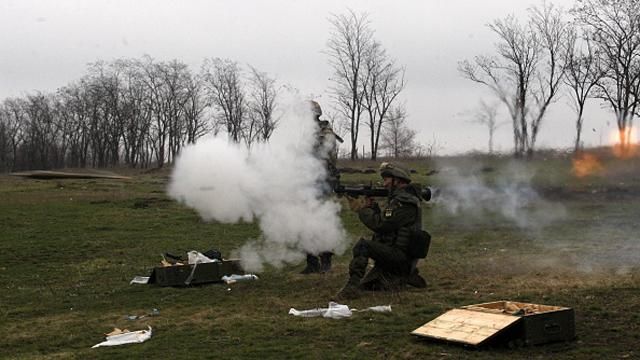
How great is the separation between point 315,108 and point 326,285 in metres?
3.74

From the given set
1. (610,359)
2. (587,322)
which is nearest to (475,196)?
(587,322)

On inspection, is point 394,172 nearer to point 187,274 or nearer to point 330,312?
point 330,312

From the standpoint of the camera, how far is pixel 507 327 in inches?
320

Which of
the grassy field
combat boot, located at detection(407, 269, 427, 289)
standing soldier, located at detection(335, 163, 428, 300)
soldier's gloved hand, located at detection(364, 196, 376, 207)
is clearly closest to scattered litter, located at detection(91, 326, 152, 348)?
the grassy field

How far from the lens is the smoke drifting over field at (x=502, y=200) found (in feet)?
73.8

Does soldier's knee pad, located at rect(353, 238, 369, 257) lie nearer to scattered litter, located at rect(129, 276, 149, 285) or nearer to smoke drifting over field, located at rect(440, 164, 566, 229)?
scattered litter, located at rect(129, 276, 149, 285)

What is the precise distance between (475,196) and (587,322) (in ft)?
51.0

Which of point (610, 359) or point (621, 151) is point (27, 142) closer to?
point (621, 151)

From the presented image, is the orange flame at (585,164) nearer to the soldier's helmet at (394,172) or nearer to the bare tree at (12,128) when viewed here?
the soldier's helmet at (394,172)

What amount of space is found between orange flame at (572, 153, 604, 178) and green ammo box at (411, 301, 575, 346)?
12312mm

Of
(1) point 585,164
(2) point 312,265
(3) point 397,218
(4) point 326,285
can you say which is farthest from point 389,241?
(1) point 585,164

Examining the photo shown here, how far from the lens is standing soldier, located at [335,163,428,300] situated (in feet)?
37.7

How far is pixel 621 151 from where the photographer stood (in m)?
21.2

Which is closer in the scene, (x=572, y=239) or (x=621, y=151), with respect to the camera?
(x=572, y=239)
